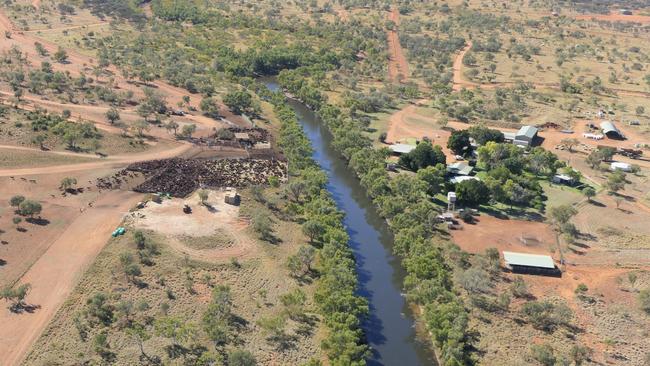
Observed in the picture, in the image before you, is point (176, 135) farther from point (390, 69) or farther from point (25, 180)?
point (390, 69)

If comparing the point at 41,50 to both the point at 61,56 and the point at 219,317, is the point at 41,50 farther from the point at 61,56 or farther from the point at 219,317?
the point at 219,317

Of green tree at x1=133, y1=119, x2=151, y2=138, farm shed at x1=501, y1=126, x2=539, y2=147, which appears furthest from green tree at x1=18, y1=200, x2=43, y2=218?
farm shed at x1=501, y1=126, x2=539, y2=147

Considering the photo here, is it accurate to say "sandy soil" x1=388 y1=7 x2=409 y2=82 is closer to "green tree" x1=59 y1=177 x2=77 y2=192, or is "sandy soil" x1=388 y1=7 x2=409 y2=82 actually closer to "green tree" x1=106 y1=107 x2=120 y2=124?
"green tree" x1=106 y1=107 x2=120 y2=124

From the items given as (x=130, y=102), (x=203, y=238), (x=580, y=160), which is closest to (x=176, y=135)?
(x=130, y=102)

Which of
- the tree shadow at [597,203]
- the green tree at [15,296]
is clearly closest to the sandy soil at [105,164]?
the green tree at [15,296]

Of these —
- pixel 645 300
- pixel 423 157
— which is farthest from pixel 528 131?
pixel 645 300
